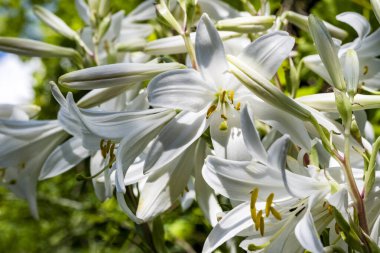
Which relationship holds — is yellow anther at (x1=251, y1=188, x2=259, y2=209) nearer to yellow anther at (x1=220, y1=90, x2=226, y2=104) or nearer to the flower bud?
yellow anther at (x1=220, y1=90, x2=226, y2=104)

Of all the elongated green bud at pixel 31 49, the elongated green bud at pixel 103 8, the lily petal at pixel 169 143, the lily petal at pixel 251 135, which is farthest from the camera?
the elongated green bud at pixel 103 8

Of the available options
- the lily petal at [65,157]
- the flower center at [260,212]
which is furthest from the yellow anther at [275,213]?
the lily petal at [65,157]

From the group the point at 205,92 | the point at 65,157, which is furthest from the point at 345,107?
the point at 65,157

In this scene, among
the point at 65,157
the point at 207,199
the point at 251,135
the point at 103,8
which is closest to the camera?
the point at 251,135

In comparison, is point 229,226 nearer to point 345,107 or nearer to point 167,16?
point 345,107

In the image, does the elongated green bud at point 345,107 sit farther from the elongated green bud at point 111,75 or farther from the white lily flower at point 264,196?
the elongated green bud at point 111,75

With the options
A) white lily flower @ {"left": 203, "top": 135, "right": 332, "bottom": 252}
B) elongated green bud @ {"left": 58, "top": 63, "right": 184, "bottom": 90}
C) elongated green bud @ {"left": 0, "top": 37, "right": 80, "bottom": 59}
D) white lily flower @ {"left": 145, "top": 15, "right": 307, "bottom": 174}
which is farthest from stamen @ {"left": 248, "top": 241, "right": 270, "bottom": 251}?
elongated green bud @ {"left": 0, "top": 37, "right": 80, "bottom": 59}
